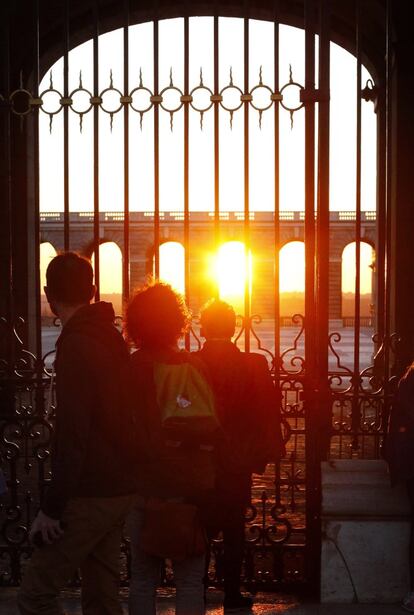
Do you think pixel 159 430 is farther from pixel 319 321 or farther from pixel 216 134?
pixel 216 134

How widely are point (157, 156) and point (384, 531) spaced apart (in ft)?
7.76

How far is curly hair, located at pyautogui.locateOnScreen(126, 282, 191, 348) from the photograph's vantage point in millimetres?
2652

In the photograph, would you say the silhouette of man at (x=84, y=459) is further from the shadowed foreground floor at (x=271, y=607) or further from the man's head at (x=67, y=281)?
the shadowed foreground floor at (x=271, y=607)

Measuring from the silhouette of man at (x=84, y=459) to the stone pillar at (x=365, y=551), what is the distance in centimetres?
146

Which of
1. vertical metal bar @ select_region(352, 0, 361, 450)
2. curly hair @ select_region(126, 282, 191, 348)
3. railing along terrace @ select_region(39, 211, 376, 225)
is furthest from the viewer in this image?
railing along terrace @ select_region(39, 211, 376, 225)

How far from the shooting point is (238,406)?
3396 millimetres

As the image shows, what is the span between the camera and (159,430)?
2.55 meters

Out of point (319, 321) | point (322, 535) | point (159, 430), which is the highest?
point (319, 321)

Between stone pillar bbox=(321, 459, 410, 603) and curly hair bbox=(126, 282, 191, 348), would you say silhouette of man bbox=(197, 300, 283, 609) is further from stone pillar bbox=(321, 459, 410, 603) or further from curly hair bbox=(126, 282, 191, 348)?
curly hair bbox=(126, 282, 191, 348)

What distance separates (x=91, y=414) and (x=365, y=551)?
1.92m

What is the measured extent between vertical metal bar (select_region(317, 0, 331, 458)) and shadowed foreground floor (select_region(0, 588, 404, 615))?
76cm

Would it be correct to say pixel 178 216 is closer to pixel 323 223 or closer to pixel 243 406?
pixel 323 223

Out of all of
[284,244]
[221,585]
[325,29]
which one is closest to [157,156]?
[325,29]

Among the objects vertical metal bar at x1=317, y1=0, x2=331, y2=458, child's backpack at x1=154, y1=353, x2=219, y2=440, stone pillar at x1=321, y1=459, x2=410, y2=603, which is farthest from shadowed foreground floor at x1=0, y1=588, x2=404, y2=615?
child's backpack at x1=154, y1=353, x2=219, y2=440
